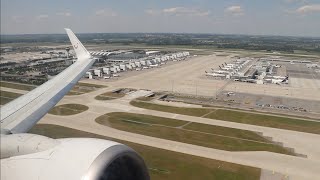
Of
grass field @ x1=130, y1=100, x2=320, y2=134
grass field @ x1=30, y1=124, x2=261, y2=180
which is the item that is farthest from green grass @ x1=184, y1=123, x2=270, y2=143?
grass field @ x1=30, y1=124, x2=261, y2=180

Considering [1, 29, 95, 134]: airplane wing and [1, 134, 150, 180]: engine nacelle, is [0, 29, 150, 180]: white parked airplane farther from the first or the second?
[1, 29, 95, 134]: airplane wing

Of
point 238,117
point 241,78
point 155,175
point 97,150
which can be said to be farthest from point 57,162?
point 241,78

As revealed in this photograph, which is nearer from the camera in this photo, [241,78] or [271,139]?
[271,139]

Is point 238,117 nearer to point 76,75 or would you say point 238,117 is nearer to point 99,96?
point 99,96

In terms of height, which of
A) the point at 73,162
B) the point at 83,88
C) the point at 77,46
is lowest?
the point at 83,88

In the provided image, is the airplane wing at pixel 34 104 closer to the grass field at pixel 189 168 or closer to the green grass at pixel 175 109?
the grass field at pixel 189 168

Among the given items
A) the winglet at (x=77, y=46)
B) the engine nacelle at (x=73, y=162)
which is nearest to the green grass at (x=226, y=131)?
the winglet at (x=77, y=46)

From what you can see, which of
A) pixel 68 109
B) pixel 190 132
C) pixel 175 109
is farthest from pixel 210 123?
pixel 68 109

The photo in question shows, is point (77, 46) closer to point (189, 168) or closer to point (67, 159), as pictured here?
point (189, 168)
